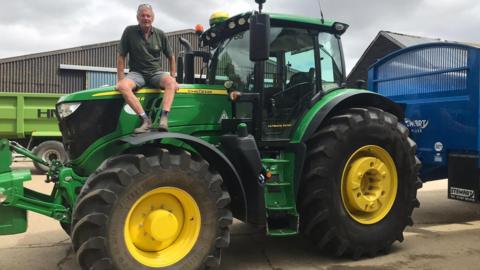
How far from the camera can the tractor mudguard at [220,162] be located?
380cm

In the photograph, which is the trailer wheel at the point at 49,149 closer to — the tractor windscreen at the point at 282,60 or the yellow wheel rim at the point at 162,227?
the tractor windscreen at the point at 282,60

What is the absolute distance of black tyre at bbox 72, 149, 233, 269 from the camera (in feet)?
11.4

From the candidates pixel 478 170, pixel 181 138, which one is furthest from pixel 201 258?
pixel 478 170

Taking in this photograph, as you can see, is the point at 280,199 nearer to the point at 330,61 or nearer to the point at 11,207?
the point at 330,61

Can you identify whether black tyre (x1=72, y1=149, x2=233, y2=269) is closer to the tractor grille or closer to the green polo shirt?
the tractor grille

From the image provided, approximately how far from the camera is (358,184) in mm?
4746

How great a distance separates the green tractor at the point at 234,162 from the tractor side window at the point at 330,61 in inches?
0.4

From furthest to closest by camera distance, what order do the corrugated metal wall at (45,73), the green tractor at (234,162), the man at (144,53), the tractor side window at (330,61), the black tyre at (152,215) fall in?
the corrugated metal wall at (45,73), the tractor side window at (330,61), the man at (144,53), the green tractor at (234,162), the black tyre at (152,215)

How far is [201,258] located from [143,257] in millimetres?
464

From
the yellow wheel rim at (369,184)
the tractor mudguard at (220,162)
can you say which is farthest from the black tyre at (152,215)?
the yellow wheel rim at (369,184)

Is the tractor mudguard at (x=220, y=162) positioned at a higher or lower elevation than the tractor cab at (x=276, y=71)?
lower

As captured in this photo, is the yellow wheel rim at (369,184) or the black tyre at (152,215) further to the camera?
the yellow wheel rim at (369,184)

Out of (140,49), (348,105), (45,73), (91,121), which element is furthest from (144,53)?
Result: (45,73)

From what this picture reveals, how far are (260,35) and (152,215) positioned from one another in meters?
1.77
